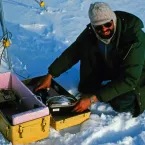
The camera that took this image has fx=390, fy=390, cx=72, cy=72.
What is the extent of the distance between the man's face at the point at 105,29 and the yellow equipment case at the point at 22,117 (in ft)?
2.27

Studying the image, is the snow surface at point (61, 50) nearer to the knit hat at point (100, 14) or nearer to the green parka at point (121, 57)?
the green parka at point (121, 57)

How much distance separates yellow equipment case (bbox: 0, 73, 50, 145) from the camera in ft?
8.61

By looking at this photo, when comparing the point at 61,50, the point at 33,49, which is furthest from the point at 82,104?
the point at 33,49

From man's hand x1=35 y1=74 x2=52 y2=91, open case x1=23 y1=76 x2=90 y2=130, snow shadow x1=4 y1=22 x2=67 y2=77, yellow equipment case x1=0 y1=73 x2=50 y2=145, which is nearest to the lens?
yellow equipment case x1=0 y1=73 x2=50 y2=145

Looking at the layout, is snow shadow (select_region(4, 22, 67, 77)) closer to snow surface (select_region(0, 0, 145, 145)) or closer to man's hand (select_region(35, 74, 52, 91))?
snow surface (select_region(0, 0, 145, 145))

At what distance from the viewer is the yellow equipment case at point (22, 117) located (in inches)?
103

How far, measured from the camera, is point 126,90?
9.77 feet

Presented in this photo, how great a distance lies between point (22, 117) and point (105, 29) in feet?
2.96

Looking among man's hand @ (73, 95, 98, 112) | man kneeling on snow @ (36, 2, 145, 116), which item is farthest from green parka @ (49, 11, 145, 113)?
man's hand @ (73, 95, 98, 112)

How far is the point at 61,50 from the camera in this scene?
4297mm

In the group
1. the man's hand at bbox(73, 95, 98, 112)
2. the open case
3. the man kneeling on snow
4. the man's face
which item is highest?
the man's face

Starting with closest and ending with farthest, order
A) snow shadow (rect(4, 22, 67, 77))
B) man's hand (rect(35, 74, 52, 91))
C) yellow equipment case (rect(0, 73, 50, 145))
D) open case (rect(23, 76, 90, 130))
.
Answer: yellow equipment case (rect(0, 73, 50, 145)) → open case (rect(23, 76, 90, 130)) → man's hand (rect(35, 74, 52, 91)) → snow shadow (rect(4, 22, 67, 77))

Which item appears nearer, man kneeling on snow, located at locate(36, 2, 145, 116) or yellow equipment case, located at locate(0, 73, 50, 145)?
yellow equipment case, located at locate(0, 73, 50, 145)

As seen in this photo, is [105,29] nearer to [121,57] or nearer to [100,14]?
[100,14]
